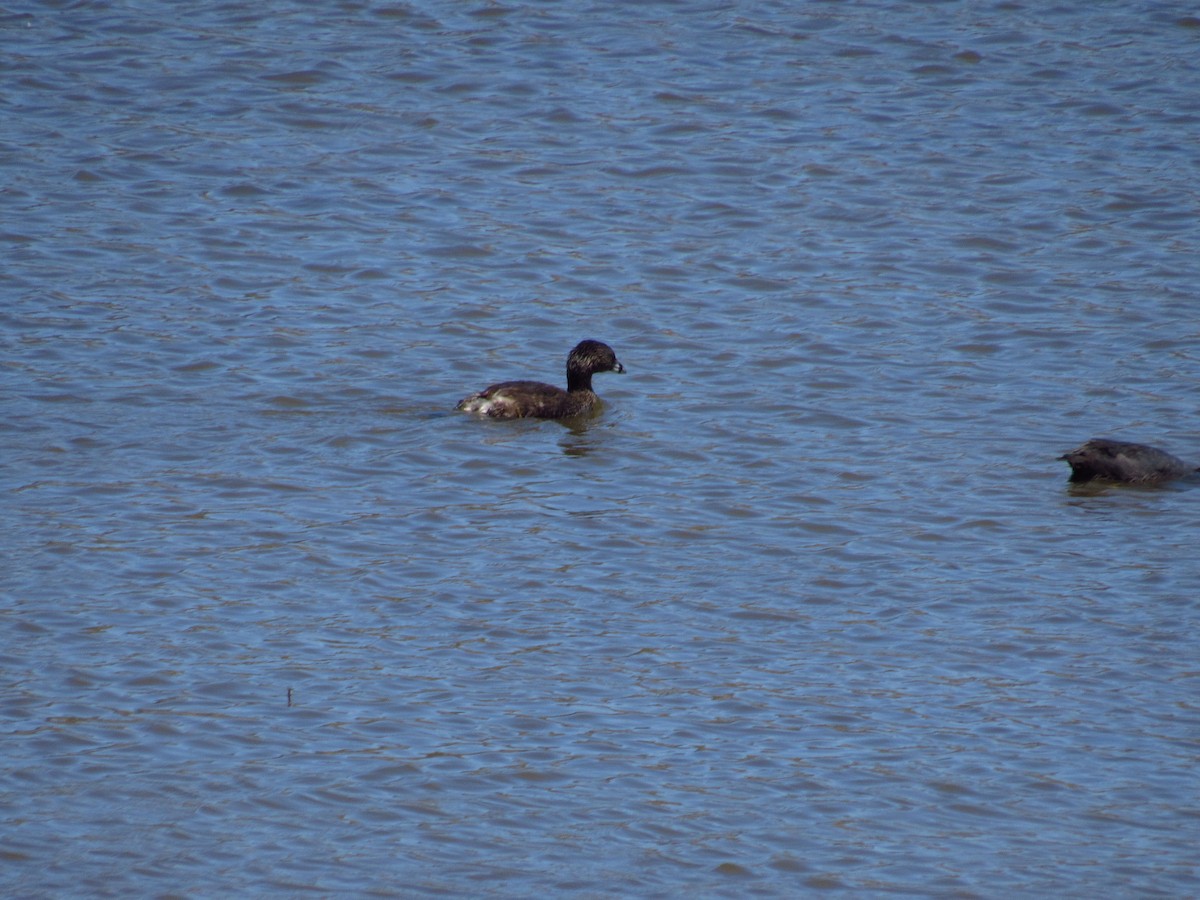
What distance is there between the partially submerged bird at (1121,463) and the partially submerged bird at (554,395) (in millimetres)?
3665

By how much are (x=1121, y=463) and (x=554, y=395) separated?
4.23 meters

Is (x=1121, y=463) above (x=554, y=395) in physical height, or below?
below

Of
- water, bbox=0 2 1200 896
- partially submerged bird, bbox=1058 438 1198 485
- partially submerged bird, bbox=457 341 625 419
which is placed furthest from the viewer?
partially submerged bird, bbox=457 341 625 419

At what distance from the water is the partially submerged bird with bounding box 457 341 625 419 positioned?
34cm

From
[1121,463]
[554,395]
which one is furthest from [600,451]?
[1121,463]

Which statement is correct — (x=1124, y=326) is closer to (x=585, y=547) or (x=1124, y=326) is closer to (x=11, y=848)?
(x=585, y=547)

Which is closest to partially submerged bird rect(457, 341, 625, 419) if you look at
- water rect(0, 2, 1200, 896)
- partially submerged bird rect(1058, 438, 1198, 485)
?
water rect(0, 2, 1200, 896)

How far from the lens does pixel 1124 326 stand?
46.6ft

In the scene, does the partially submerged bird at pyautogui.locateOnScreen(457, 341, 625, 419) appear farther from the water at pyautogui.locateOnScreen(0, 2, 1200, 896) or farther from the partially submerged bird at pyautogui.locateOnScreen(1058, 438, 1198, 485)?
the partially submerged bird at pyautogui.locateOnScreen(1058, 438, 1198, 485)

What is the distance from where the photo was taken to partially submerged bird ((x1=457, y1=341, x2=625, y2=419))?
12.4m

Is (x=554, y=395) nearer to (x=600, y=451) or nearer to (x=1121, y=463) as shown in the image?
(x=600, y=451)

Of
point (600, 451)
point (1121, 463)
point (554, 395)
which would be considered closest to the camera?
point (1121, 463)

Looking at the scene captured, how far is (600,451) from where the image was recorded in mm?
12047

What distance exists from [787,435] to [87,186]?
26.9 feet
